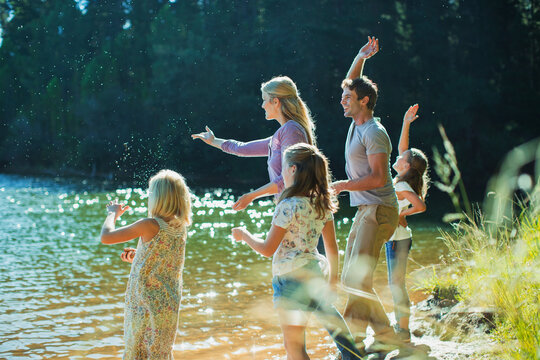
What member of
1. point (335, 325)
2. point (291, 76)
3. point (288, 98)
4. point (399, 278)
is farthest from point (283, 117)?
point (291, 76)

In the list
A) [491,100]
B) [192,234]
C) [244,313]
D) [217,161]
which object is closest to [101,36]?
[217,161]

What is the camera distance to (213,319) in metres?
6.26

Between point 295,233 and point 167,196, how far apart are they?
795 mm

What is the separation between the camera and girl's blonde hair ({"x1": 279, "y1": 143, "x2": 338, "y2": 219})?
311 cm

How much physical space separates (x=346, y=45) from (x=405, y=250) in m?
31.3

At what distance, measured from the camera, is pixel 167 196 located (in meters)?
3.35

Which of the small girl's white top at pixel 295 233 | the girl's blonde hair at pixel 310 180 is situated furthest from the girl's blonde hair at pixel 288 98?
the small girl's white top at pixel 295 233

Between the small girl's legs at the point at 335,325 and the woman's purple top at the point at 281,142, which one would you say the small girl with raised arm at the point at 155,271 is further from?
the small girl's legs at the point at 335,325

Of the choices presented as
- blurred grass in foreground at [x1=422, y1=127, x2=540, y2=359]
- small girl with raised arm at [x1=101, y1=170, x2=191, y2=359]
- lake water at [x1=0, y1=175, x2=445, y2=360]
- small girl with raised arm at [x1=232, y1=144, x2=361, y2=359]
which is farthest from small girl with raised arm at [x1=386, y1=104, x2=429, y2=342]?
small girl with raised arm at [x1=101, y1=170, x2=191, y2=359]

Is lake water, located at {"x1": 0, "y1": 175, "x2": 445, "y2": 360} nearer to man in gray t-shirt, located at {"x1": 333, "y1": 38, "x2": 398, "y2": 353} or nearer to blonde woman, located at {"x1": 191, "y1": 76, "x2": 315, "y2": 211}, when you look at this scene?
man in gray t-shirt, located at {"x1": 333, "y1": 38, "x2": 398, "y2": 353}

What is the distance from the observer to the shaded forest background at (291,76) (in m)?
31.0

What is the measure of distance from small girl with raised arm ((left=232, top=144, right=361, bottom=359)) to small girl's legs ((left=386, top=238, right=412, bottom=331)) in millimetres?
1342

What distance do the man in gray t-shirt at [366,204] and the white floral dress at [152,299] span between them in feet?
4.04

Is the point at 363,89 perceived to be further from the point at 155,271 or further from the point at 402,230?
the point at 155,271
